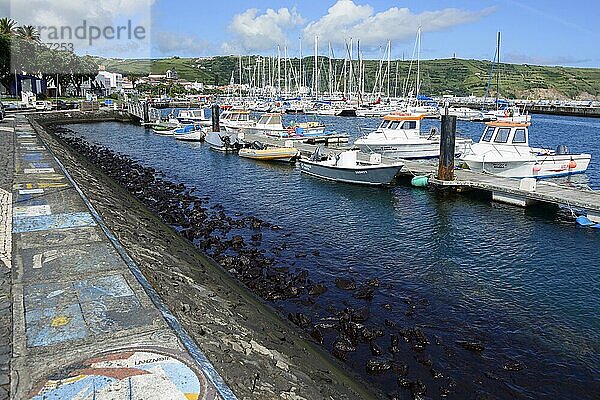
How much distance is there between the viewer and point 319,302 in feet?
39.5

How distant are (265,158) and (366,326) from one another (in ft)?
82.8

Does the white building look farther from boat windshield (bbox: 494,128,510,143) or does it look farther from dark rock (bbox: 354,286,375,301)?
dark rock (bbox: 354,286,375,301)

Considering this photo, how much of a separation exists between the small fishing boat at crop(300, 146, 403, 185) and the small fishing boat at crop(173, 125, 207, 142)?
22.2 metres

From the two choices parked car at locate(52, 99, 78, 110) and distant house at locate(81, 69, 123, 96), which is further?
distant house at locate(81, 69, 123, 96)

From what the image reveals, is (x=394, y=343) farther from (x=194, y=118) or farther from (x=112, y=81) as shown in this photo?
(x=112, y=81)

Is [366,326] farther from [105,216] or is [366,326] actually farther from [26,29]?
[26,29]

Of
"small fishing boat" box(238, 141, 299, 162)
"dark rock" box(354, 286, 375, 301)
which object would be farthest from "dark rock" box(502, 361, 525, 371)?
"small fishing boat" box(238, 141, 299, 162)

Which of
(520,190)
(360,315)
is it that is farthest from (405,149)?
(360,315)

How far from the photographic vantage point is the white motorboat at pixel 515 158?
2630cm

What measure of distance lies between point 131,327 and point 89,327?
0.61m

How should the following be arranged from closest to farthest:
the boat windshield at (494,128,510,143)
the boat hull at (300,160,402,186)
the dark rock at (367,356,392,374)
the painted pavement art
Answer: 1. the painted pavement art
2. the dark rock at (367,356,392,374)
3. the boat hull at (300,160,402,186)
4. the boat windshield at (494,128,510,143)

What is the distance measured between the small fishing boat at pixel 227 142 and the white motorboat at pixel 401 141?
10568mm

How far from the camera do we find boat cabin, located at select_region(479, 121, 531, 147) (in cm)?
2694

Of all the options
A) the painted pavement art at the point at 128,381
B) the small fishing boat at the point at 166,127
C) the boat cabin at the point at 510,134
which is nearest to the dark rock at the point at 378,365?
the painted pavement art at the point at 128,381
